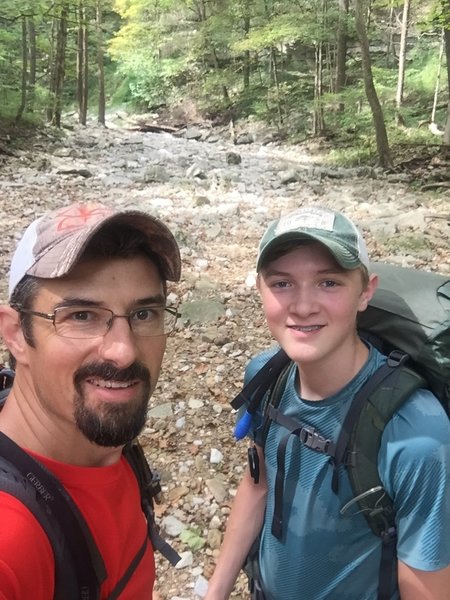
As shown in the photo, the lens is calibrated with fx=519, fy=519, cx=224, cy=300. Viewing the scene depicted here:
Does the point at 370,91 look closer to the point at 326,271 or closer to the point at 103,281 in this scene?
the point at 326,271

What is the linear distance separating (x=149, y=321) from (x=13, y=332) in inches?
A: 15.5

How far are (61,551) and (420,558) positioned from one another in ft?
3.35

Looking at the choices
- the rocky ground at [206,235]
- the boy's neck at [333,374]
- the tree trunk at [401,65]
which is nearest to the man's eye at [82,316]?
the boy's neck at [333,374]

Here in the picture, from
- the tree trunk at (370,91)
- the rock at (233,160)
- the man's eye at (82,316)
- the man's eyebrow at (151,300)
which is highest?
the tree trunk at (370,91)

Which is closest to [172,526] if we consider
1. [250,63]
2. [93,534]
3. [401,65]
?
[93,534]

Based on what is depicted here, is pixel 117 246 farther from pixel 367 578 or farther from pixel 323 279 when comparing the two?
pixel 367 578

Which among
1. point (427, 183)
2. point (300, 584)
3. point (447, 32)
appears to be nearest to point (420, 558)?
point (300, 584)

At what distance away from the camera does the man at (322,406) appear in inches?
63.4

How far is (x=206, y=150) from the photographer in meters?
19.8

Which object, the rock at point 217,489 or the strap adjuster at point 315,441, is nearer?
the strap adjuster at point 315,441

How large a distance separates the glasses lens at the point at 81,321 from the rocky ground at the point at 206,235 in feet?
6.43

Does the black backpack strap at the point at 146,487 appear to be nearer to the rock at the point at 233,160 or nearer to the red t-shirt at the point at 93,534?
the red t-shirt at the point at 93,534

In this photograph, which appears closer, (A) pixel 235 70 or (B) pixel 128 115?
(A) pixel 235 70

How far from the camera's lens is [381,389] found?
1627mm
